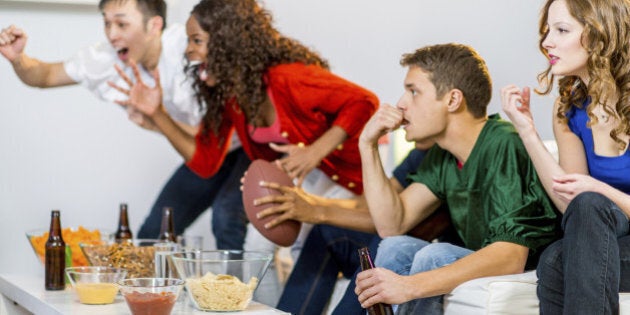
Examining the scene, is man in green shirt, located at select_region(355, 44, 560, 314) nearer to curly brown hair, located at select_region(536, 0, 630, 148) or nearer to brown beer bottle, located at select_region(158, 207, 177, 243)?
curly brown hair, located at select_region(536, 0, 630, 148)

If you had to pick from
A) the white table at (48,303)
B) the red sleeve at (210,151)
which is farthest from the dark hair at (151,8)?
the white table at (48,303)

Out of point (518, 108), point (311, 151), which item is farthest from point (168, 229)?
point (518, 108)

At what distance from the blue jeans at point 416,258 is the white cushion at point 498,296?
10 centimetres

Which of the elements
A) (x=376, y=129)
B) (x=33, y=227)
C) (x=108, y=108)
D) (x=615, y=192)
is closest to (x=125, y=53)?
(x=108, y=108)

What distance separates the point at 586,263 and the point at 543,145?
0.40m

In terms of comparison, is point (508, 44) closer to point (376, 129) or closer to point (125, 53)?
point (376, 129)

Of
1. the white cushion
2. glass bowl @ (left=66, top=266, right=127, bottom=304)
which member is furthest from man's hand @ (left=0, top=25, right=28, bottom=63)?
the white cushion

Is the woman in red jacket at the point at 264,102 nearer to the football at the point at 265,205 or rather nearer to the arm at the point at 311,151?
the arm at the point at 311,151

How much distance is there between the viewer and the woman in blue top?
1.74 metres

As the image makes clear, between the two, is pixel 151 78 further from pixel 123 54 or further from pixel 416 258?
pixel 416 258

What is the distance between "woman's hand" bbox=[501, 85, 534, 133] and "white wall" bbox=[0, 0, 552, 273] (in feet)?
3.12

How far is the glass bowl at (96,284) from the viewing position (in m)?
2.10

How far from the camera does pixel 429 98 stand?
2.31 m

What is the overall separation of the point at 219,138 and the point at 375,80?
59 cm
